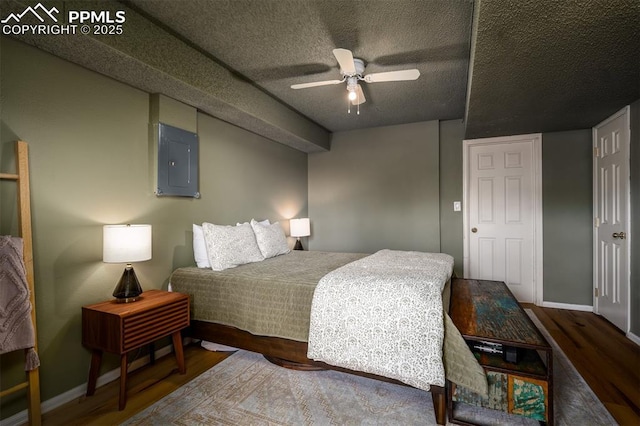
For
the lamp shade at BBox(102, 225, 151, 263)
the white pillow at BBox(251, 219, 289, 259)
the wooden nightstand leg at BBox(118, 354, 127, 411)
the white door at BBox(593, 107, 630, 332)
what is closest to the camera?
the wooden nightstand leg at BBox(118, 354, 127, 411)

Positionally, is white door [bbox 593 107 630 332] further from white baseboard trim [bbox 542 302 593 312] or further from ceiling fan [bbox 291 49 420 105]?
ceiling fan [bbox 291 49 420 105]

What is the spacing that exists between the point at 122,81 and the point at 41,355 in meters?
1.95

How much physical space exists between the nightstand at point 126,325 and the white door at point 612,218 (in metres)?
3.98

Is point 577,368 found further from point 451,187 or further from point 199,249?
point 199,249

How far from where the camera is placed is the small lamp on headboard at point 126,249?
6.34ft

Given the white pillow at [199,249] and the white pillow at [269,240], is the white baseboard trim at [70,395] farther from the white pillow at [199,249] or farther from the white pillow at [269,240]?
the white pillow at [269,240]

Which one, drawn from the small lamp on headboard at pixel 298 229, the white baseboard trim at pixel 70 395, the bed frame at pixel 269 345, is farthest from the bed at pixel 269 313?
the small lamp on headboard at pixel 298 229

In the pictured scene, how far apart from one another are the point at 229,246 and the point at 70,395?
142 centimetres

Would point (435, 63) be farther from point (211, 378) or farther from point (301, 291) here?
point (211, 378)

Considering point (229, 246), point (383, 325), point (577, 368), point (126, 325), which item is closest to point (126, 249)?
point (126, 325)

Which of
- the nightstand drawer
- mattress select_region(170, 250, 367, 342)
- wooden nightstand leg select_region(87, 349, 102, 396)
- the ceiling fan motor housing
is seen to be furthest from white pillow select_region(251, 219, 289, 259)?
the ceiling fan motor housing

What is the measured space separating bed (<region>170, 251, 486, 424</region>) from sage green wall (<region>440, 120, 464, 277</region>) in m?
2.09

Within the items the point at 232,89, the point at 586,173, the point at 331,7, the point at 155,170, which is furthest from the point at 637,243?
the point at 155,170

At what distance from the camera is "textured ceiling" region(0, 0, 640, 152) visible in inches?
64.6
